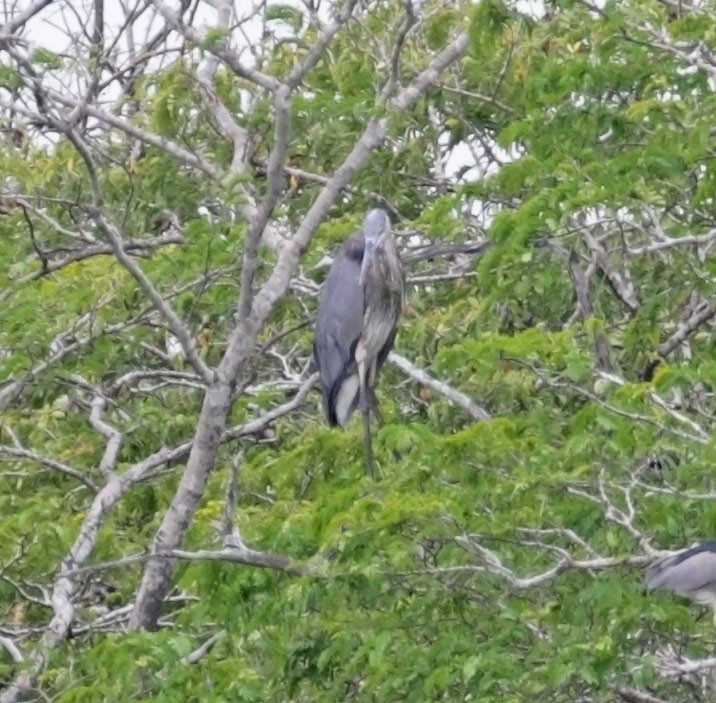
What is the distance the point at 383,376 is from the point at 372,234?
86 cm

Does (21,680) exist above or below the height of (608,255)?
below

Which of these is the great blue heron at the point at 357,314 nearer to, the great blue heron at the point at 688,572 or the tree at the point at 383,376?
the tree at the point at 383,376

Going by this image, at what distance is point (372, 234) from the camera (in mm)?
5289

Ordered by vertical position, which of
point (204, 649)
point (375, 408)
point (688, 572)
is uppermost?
point (375, 408)

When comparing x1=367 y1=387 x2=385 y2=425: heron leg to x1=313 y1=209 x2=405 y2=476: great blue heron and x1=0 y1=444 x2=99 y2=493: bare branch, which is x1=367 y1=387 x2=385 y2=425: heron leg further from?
x1=0 y1=444 x2=99 y2=493: bare branch

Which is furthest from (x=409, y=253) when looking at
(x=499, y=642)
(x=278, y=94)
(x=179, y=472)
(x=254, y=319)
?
(x=499, y=642)

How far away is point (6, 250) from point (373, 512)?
2.42 meters

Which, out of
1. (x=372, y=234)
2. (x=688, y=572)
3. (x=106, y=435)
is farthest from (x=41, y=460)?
(x=688, y=572)

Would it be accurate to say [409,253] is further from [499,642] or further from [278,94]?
[499,642]

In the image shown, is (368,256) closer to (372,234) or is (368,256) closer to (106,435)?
(372,234)

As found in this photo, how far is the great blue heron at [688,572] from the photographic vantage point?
11.1ft

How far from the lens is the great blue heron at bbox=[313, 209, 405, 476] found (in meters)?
5.31

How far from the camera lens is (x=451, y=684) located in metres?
3.59

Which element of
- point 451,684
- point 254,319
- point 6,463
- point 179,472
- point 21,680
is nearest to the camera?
point 451,684
